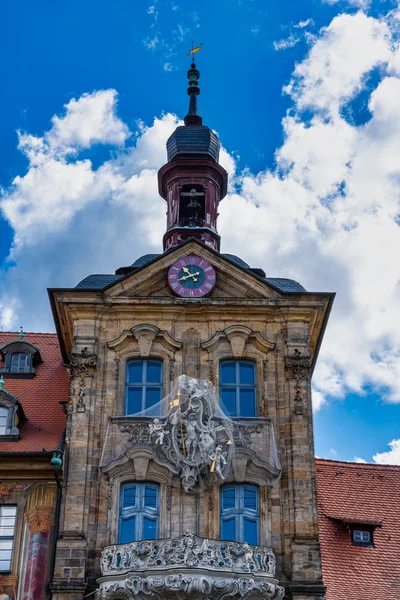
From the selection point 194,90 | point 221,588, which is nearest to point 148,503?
point 221,588

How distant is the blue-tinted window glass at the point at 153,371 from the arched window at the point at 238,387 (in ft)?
5.76

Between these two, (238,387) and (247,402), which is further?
(238,387)

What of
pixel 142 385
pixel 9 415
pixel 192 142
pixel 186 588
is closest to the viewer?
pixel 186 588

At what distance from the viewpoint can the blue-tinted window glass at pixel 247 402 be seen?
30.6m

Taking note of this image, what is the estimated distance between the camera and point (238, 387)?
30.9m

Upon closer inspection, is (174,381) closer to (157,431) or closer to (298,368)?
(157,431)

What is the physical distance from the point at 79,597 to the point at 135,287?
909 cm

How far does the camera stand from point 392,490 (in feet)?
120

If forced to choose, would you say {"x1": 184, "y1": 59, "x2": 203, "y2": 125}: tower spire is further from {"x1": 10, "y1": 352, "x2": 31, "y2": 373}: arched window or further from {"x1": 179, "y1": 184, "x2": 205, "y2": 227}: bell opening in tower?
{"x1": 10, "y1": 352, "x2": 31, "y2": 373}: arched window

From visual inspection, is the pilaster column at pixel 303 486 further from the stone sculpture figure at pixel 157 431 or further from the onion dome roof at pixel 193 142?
the onion dome roof at pixel 193 142

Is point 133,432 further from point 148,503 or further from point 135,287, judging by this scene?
point 135,287

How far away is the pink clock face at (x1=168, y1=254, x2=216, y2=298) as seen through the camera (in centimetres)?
3197

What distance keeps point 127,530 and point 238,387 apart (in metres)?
5.17

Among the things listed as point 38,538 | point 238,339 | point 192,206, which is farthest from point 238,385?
point 192,206
